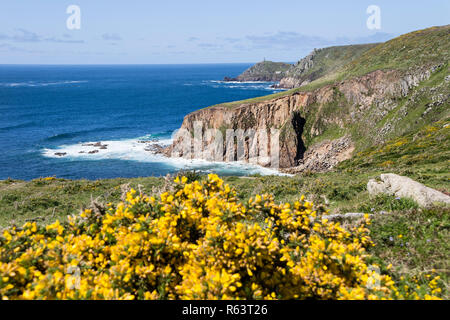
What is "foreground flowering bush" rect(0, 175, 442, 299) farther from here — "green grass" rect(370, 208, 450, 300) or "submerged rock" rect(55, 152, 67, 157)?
"submerged rock" rect(55, 152, 67, 157)

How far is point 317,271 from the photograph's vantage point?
5094 millimetres

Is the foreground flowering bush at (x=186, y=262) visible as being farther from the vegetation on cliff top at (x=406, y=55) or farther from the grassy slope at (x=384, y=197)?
the vegetation on cliff top at (x=406, y=55)

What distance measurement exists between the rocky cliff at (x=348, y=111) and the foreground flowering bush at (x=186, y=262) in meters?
51.6

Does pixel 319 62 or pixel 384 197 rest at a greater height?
pixel 319 62

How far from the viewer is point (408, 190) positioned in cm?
1255

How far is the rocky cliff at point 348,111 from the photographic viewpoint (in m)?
51.2

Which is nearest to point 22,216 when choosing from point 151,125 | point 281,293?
point 281,293

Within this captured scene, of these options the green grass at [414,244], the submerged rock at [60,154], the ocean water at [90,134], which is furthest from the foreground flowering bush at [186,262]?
the submerged rock at [60,154]

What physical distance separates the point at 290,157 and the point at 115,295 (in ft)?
205

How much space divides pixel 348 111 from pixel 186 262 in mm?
65663

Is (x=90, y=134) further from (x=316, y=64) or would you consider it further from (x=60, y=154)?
(x=316, y=64)

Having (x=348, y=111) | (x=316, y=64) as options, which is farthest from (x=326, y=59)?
(x=348, y=111)

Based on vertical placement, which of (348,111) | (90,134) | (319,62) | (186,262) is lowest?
(90,134)

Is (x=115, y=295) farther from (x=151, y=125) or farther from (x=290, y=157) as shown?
(x=151, y=125)
